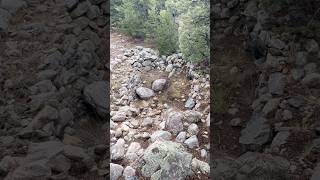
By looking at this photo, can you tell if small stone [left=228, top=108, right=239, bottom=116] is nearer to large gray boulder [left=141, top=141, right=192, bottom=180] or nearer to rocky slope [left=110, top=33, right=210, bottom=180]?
rocky slope [left=110, top=33, right=210, bottom=180]

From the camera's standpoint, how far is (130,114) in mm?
6750

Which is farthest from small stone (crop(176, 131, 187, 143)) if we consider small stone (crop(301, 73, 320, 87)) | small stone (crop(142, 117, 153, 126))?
small stone (crop(301, 73, 320, 87))

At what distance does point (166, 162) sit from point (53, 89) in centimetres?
216

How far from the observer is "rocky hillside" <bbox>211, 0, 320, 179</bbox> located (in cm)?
527

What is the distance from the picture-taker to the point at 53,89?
6301mm

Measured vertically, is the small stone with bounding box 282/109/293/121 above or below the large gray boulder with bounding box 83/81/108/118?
below

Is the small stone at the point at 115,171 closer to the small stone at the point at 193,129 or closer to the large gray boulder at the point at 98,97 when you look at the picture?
the large gray boulder at the point at 98,97

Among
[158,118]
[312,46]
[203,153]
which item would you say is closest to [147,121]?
[158,118]

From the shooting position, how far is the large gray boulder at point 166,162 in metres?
5.38

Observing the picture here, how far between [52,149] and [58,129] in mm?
601

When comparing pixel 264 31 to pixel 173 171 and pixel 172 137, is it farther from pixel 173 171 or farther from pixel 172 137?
pixel 173 171

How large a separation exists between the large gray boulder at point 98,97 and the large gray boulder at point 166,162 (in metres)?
1.07

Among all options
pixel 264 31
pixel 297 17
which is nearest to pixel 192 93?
pixel 264 31

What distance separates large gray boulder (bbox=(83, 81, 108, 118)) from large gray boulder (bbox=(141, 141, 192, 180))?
1075mm
